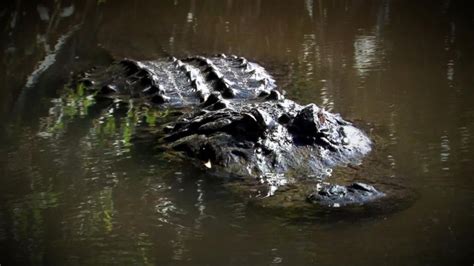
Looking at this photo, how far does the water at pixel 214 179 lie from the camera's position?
4.50 meters

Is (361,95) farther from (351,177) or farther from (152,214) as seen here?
(152,214)

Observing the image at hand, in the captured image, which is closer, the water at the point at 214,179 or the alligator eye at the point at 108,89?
the water at the point at 214,179

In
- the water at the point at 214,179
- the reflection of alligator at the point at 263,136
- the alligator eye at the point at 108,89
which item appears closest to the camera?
the water at the point at 214,179

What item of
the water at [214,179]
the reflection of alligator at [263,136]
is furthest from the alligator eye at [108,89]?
the reflection of alligator at [263,136]

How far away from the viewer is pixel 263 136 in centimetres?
565

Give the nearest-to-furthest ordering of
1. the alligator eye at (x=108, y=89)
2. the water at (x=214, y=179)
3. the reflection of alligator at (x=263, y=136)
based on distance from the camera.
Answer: the water at (x=214, y=179) < the reflection of alligator at (x=263, y=136) < the alligator eye at (x=108, y=89)

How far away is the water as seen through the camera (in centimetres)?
450

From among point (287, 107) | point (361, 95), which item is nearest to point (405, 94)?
point (361, 95)

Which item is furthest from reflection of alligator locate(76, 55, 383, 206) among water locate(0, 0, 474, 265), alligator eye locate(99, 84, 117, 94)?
alligator eye locate(99, 84, 117, 94)

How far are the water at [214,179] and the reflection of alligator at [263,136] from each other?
0.71 ft

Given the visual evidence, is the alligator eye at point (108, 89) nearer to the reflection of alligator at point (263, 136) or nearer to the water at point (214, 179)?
the water at point (214, 179)

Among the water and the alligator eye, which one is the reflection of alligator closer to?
the water

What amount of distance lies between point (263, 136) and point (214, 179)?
51cm

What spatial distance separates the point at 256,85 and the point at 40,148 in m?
2.39
